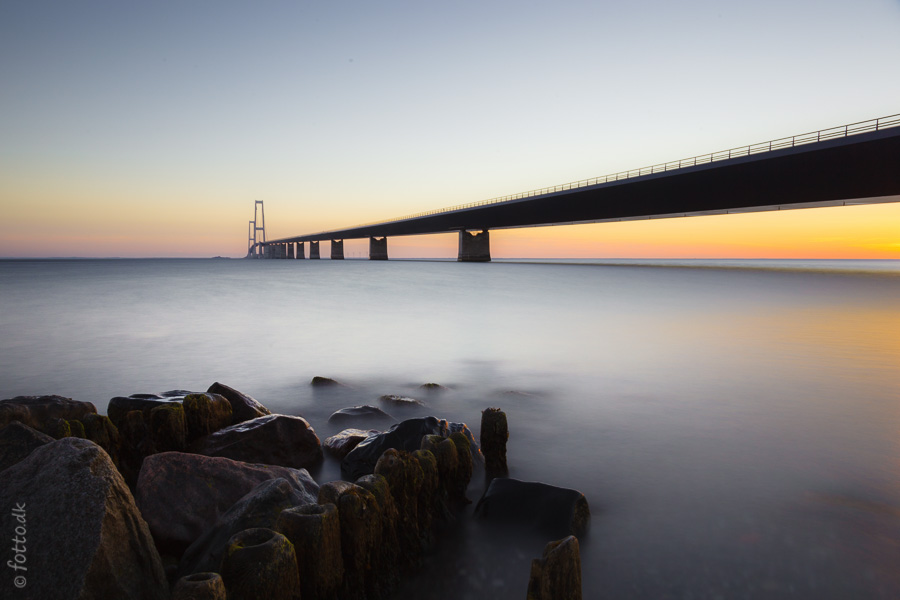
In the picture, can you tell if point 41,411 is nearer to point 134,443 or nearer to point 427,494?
point 134,443

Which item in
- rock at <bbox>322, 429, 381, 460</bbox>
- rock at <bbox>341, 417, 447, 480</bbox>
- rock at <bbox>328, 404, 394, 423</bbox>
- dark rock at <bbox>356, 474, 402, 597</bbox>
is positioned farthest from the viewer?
rock at <bbox>328, 404, 394, 423</bbox>

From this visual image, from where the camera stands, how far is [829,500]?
4695 millimetres

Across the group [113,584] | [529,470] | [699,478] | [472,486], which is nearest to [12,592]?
[113,584]

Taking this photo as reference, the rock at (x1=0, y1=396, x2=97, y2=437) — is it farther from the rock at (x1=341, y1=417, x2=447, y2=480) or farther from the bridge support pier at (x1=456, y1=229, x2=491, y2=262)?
the bridge support pier at (x1=456, y1=229, x2=491, y2=262)

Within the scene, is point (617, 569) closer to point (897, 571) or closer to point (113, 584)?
point (897, 571)

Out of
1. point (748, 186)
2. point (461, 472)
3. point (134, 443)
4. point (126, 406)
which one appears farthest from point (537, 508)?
point (748, 186)

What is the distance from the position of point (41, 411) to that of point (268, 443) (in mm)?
2580

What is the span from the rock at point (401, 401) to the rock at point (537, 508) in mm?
3653

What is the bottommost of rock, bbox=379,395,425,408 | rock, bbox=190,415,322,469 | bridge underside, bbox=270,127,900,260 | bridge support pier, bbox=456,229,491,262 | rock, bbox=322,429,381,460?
rock, bbox=379,395,425,408

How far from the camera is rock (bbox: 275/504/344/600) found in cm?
277

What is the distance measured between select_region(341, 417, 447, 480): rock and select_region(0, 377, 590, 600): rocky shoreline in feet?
0.05

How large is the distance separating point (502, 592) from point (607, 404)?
17.7ft

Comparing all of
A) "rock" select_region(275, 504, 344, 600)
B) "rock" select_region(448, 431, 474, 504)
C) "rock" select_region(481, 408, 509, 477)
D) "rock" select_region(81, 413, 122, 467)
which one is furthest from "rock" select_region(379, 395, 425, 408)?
"rock" select_region(275, 504, 344, 600)

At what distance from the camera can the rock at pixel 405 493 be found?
3.61 metres
